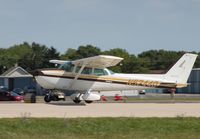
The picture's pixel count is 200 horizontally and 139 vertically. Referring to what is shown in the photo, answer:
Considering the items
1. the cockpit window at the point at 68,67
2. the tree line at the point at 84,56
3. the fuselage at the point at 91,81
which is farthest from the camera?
the tree line at the point at 84,56

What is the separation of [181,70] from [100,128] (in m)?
20.0

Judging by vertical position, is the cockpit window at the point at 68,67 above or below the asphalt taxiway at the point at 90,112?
above

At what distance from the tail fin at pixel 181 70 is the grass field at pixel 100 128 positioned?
16767mm

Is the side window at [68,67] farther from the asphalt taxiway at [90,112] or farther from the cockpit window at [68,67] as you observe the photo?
the asphalt taxiway at [90,112]

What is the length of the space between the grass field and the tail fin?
16.8 m

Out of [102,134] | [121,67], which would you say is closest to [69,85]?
[102,134]

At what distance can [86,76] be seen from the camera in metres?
31.9

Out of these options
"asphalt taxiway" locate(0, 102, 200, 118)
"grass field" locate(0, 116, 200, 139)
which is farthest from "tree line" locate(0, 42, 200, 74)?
"grass field" locate(0, 116, 200, 139)

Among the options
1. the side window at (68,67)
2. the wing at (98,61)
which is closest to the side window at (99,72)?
the wing at (98,61)

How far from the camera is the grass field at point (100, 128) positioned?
13812mm

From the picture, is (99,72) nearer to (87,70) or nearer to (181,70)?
(87,70)

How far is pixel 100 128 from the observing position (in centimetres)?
1542

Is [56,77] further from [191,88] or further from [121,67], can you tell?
[121,67]

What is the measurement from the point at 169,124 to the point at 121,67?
124175 millimetres
